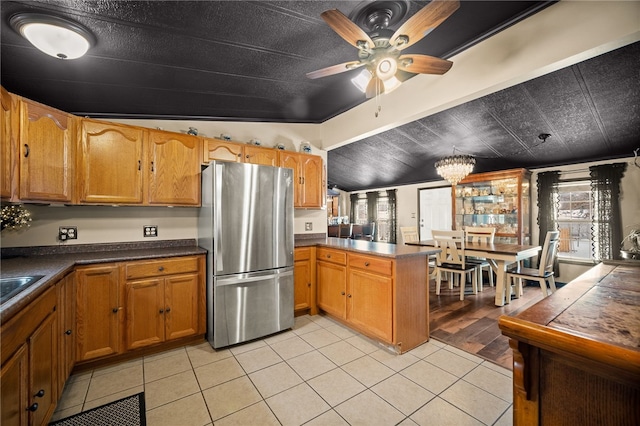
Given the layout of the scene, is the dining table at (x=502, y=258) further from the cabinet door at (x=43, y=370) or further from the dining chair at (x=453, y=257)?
the cabinet door at (x=43, y=370)

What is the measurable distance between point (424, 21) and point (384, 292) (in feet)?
6.52

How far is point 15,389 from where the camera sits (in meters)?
1.11

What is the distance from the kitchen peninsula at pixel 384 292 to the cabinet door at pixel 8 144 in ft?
8.48

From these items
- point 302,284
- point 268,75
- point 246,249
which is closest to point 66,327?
point 246,249

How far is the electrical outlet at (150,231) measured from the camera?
273cm

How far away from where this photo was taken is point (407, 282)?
7.70 ft

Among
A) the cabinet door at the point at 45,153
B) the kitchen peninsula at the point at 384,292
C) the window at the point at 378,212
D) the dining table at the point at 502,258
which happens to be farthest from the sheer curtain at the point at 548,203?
the cabinet door at the point at 45,153

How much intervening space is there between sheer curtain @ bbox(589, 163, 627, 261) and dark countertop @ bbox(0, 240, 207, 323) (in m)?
5.69

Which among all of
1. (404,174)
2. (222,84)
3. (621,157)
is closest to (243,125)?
(222,84)

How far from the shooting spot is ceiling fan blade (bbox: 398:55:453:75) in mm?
1775

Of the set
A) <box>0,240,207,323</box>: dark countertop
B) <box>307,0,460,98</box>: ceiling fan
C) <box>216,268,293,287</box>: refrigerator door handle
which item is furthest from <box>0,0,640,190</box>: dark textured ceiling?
<box>216,268,293,287</box>: refrigerator door handle

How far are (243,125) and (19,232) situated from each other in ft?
7.61

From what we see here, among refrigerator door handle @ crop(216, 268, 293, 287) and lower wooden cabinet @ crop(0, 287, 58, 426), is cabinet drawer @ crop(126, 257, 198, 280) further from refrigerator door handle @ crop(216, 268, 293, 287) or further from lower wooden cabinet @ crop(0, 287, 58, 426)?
lower wooden cabinet @ crop(0, 287, 58, 426)

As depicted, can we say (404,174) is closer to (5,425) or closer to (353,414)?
(353,414)
